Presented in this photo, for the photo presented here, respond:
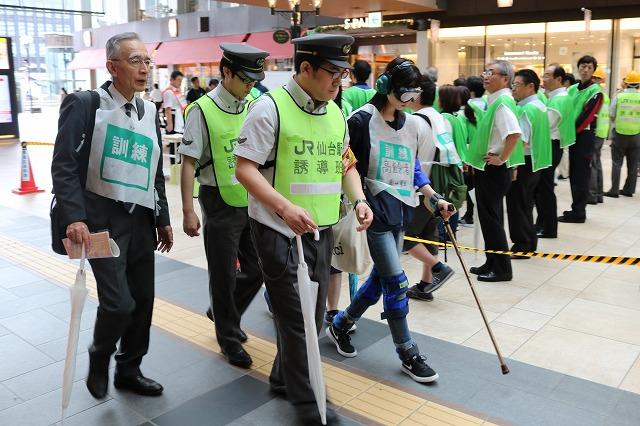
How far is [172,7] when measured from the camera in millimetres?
24406

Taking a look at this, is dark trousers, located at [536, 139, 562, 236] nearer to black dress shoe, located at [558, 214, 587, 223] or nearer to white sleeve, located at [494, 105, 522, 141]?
black dress shoe, located at [558, 214, 587, 223]

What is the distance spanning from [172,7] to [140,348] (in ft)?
77.5

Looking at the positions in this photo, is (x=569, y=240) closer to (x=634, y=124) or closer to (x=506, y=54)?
(x=634, y=124)

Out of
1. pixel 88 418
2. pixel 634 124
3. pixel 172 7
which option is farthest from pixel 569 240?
pixel 172 7

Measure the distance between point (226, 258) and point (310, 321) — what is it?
1.03m

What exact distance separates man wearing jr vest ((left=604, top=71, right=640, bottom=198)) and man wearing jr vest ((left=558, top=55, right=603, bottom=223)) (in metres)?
1.44

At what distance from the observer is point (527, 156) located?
5820 millimetres

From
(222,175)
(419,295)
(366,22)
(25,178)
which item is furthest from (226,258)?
(366,22)

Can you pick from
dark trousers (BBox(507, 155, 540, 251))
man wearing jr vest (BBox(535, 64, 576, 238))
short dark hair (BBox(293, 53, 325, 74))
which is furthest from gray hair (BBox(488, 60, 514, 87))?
short dark hair (BBox(293, 53, 325, 74))

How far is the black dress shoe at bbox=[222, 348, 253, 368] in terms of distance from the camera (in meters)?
3.47

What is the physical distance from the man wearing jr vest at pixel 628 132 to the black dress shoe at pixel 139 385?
25.8 ft

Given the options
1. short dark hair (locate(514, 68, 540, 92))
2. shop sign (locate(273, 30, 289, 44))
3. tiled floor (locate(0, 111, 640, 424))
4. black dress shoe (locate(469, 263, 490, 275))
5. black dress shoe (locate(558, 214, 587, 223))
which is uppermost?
shop sign (locate(273, 30, 289, 44))

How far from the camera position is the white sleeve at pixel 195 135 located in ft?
10.9

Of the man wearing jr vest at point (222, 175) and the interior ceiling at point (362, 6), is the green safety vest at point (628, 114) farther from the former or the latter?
the interior ceiling at point (362, 6)
